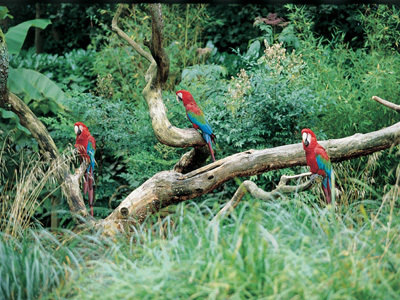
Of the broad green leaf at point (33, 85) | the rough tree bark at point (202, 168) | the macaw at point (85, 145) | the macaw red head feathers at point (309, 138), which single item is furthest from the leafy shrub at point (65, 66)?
the macaw red head feathers at point (309, 138)

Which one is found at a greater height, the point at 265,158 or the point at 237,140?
the point at 265,158

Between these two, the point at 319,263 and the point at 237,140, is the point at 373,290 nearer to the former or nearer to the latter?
the point at 319,263

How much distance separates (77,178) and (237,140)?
1.49m

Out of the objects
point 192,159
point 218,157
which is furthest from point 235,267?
point 218,157

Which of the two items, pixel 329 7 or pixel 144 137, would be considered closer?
pixel 144 137

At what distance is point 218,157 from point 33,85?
2346 mm

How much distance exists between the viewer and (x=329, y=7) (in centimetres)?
647

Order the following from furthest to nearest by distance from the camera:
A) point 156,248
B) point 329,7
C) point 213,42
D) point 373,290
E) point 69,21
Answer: point 69,21 < point 213,42 < point 329,7 < point 156,248 < point 373,290

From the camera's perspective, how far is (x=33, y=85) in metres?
5.58

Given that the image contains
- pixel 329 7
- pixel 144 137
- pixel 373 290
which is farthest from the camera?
pixel 329 7

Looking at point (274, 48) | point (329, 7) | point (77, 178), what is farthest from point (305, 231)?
point (329, 7)

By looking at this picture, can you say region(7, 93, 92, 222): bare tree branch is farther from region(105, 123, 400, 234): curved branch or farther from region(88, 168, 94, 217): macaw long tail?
region(105, 123, 400, 234): curved branch

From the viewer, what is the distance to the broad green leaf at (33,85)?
5.28m

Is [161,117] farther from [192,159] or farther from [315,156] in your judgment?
[315,156]
